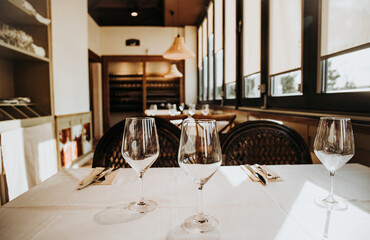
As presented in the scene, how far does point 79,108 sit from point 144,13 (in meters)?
3.76

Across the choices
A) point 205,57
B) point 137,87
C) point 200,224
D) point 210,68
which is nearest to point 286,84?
point 200,224

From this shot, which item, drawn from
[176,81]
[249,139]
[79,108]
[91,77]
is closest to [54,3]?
[79,108]

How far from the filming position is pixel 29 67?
2914 mm

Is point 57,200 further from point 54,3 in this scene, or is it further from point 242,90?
point 54,3

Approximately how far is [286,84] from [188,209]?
209cm

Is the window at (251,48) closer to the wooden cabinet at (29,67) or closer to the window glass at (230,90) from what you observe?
the window glass at (230,90)

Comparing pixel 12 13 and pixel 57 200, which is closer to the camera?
pixel 57 200

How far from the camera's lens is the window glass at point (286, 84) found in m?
2.12

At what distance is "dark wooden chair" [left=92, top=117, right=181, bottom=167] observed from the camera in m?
1.21

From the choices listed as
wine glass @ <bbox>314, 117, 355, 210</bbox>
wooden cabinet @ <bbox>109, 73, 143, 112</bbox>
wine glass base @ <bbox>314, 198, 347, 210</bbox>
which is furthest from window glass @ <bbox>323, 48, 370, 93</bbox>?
wooden cabinet @ <bbox>109, 73, 143, 112</bbox>

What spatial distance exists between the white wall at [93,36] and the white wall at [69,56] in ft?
7.01

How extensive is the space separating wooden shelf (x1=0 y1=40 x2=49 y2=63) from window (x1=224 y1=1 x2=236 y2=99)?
2680mm

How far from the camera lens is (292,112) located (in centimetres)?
204

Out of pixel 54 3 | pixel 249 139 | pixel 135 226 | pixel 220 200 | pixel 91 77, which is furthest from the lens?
pixel 91 77
